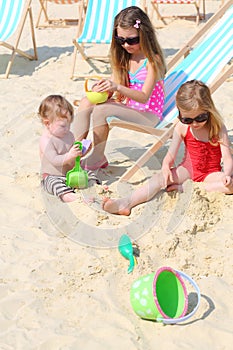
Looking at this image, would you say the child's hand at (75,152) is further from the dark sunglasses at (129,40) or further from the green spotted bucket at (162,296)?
the green spotted bucket at (162,296)

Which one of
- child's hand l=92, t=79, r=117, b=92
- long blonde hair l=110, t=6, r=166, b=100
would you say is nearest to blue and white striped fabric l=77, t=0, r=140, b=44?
long blonde hair l=110, t=6, r=166, b=100

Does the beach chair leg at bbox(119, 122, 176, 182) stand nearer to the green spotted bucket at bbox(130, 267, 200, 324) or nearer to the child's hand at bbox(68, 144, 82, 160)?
the child's hand at bbox(68, 144, 82, 160)

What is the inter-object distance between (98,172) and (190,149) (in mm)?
702

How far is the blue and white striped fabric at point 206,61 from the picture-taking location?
14.0 ft

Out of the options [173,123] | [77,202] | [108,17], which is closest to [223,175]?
[173,123]

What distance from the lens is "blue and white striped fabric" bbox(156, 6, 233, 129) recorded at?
4281 mm

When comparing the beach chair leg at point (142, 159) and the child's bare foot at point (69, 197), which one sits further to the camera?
the beach chair leg at point (142, 159)

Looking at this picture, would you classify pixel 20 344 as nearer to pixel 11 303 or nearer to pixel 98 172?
pixel 11 303

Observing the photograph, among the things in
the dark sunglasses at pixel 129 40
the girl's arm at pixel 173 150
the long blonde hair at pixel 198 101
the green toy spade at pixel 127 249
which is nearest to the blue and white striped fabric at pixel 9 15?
the dark sunglasses at pixel 129 40

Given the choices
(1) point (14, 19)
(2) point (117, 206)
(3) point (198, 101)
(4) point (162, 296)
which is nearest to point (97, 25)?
(1) point (14, 19)

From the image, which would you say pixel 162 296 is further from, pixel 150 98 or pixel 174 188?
pixel 150 98

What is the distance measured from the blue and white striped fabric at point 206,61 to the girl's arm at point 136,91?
0.27 m

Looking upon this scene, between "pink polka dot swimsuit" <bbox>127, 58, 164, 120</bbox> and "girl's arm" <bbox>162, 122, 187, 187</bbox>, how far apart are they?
45 centimetres

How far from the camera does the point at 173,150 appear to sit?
3520mm
